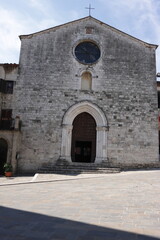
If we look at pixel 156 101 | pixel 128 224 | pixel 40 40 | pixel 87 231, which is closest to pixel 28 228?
pixel 87 231

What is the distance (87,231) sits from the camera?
3605mm

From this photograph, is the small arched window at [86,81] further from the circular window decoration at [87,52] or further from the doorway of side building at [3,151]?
the doorway of side building at [3,151]

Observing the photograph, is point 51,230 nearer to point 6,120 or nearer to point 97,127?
point 97,127

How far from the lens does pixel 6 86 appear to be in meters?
15.5

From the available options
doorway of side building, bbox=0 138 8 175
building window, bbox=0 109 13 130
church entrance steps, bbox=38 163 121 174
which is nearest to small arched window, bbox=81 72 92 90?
building window, bbox=0 109 13 130

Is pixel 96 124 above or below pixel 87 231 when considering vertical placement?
above

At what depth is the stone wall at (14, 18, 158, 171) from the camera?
48.2 ft

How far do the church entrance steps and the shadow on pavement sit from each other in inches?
340

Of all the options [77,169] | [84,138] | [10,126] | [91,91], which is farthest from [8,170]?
[91,91]

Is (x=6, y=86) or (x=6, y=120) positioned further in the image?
(x=6, y=86)

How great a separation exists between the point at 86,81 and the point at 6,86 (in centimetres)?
591

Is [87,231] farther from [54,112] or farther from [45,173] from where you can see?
[54,112]

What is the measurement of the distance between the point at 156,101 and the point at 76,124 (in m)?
6.17

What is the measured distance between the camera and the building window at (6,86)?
15.3 meters
